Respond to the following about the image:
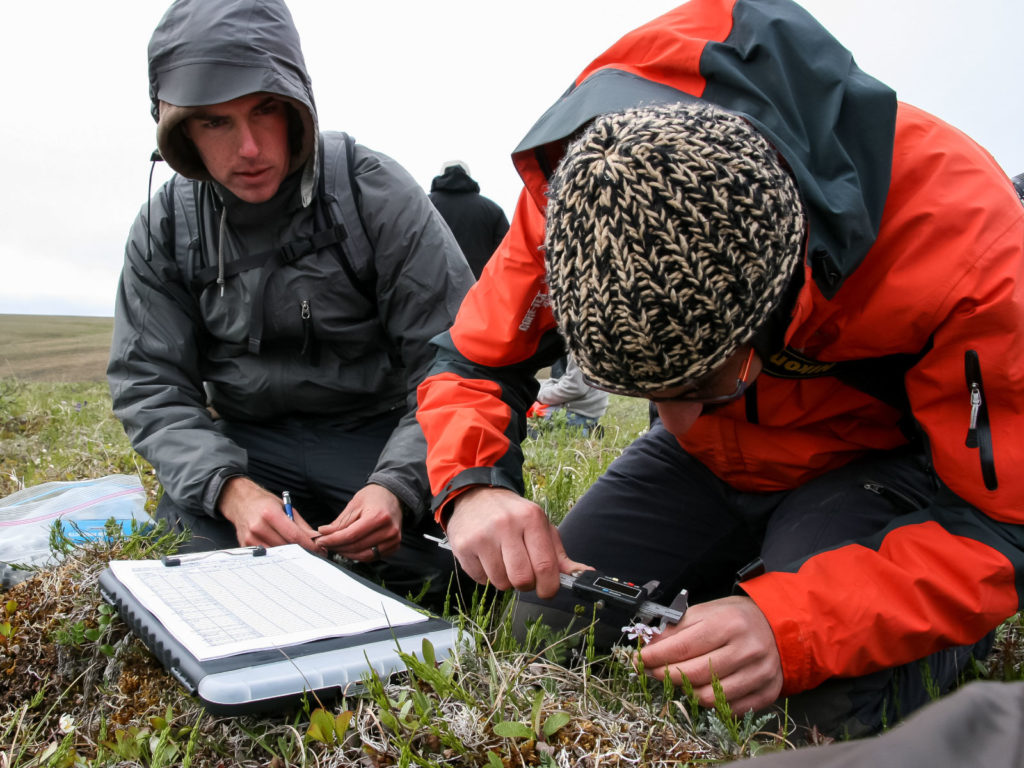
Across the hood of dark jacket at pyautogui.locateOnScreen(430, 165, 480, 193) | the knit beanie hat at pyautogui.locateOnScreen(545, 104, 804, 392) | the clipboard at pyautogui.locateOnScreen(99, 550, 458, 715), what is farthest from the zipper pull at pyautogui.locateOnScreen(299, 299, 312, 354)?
the hood of dark jacket at pyautogui.locateOnScreen(430, 165, 480, 193)

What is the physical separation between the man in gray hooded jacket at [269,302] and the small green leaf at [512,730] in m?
1.50

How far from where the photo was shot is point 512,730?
163 centimetres

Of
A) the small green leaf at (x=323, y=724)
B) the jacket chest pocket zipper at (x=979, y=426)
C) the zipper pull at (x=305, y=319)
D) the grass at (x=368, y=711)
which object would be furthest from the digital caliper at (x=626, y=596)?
the zipper pull at (x=305, y=319)

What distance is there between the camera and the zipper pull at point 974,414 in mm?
1894

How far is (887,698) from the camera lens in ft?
7.21

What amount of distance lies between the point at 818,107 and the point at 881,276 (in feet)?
1.53

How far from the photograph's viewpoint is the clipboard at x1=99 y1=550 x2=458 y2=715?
5.53 feet

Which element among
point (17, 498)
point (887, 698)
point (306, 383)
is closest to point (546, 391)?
point (306, 383)

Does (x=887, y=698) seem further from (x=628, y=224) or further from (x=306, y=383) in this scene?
(x=306, y=383)

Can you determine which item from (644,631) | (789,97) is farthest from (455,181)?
(644,631)

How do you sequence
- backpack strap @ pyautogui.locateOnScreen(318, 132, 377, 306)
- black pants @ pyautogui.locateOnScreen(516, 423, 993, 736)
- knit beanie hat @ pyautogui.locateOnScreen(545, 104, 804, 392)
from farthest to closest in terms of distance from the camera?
backpack strap @ pyautogui.locateOnScreen(318, 132, 377, 306)
black pants @ pyautogui.locateOnScreen(516, 423, 993, 736)
knit beanie hat @ pyautogui.locateOnScreen(545, 104, 804, 392)

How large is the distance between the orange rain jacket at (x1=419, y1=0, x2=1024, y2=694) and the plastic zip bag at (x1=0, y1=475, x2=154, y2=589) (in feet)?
7.76

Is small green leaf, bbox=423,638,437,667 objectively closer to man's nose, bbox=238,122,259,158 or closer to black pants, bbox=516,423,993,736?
black pants, bbox=516,423,993,736

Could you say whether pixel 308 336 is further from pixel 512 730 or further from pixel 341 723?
pixel 512 730
